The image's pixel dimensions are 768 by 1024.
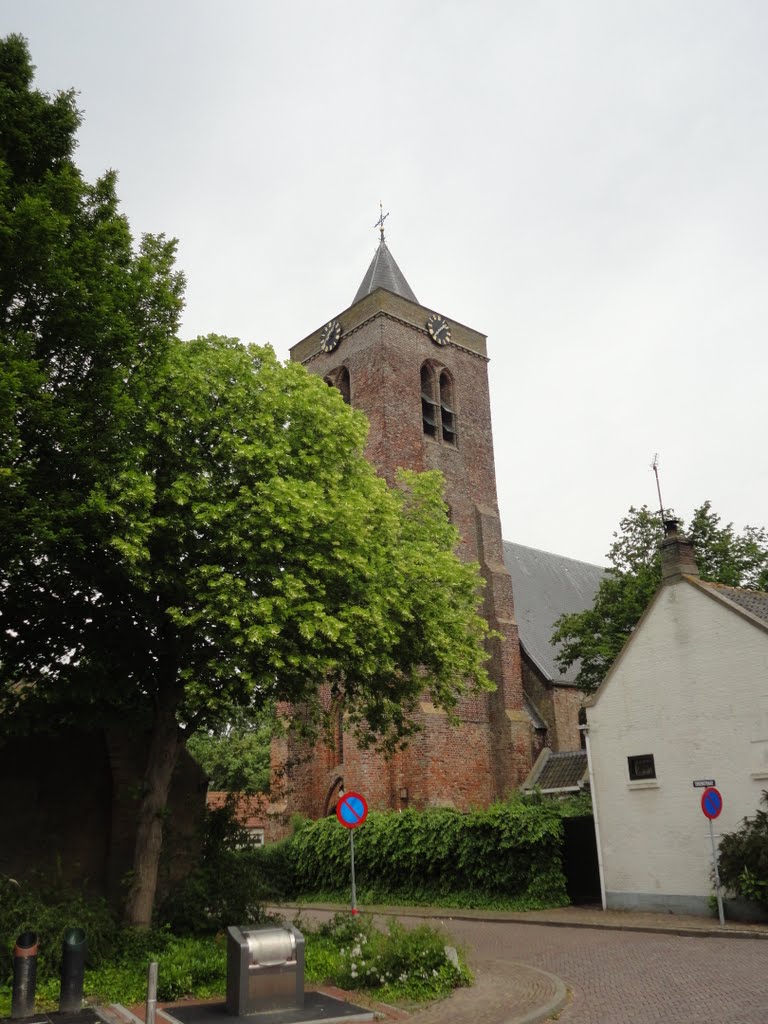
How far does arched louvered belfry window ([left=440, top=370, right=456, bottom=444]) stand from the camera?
33.9 m

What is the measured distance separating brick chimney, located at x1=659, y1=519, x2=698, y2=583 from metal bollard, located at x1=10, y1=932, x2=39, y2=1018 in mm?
15033

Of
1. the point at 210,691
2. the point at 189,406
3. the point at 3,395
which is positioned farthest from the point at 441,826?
the point at 3,395

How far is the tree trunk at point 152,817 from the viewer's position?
12.9 meters

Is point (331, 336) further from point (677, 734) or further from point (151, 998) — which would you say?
point (151, 998)

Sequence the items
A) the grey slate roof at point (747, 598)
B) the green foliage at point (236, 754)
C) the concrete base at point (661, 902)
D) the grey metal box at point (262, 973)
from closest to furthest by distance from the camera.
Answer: the grey metal box at point (262, 973), the concrete base at point (661, 902), the grey slate roof at point (747, 598), the green foliage at point (236, 754)

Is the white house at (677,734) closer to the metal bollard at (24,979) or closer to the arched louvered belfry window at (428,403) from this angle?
the metal bollard at (24,979)

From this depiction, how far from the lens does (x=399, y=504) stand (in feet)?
53.0

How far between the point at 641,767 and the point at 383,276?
23.6 m

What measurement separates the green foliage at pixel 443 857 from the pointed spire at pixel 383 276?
2044 centimetres

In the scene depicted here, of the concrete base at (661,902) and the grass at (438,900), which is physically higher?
the concrete base at (661,902)

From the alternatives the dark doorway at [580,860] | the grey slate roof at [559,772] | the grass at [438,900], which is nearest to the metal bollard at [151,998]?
the grass at [438,900]

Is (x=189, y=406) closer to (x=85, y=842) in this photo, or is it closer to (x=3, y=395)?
(x=3, y=395)

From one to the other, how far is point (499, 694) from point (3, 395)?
23391mm

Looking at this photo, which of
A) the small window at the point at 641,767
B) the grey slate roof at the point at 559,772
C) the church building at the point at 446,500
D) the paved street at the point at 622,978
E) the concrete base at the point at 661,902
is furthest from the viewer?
the church building at the point at 446,500
